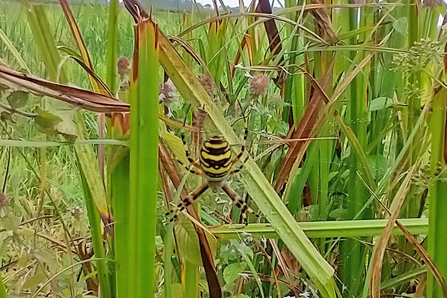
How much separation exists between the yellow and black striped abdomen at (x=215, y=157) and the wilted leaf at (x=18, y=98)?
0.42 ft

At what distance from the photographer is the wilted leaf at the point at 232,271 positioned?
460mm

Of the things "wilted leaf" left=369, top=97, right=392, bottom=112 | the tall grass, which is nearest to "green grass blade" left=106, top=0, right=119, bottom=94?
the tall grass

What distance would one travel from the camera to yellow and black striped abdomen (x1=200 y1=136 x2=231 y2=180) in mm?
355

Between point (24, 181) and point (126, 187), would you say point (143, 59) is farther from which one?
point (24, 181)

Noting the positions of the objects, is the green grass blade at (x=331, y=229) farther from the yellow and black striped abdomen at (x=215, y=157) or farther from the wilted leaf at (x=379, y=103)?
the wilted leaf at (x=379, y=103)

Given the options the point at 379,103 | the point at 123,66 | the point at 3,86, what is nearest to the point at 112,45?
the point at 123,66

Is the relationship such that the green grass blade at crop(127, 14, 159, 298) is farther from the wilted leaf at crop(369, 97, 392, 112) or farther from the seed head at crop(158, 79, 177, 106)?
the wilted leaf at crop(369, 97, 392, 112)

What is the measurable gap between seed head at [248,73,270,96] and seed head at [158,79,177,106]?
11cm

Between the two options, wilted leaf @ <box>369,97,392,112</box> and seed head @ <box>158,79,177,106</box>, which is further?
wilted leaf @ <box>369,97,392,112</box>

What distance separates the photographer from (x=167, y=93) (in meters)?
0.40

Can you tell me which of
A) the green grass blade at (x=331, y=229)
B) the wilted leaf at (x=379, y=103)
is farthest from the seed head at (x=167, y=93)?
the wilted leaf at (x=379, y=103)

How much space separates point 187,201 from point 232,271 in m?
0.12

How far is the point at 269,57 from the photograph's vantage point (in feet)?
1.96

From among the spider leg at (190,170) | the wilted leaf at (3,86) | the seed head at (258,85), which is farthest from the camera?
the seed head at (258,85)
